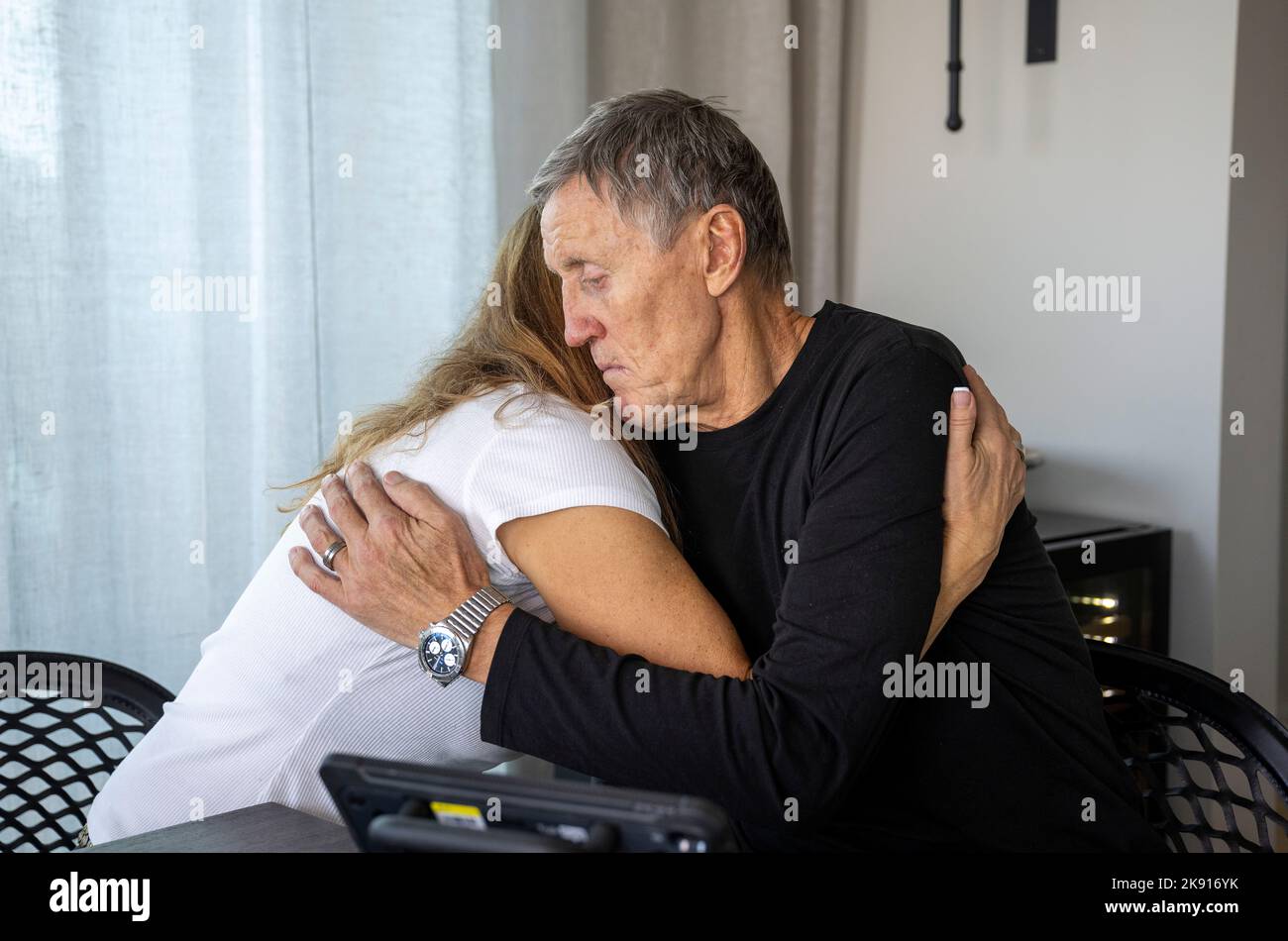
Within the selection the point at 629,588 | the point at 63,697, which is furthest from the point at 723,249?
the point at 63,697

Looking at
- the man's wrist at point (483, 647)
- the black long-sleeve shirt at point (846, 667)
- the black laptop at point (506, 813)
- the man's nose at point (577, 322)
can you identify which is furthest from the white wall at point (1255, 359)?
the black laptop at point (506, 813)

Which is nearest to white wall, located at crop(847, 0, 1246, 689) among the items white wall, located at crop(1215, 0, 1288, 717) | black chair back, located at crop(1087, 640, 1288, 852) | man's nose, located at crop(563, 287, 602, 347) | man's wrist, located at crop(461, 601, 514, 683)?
white wall, located at crop(1215, 0, 1288, 717)

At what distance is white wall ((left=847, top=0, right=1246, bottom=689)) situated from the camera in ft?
7.39

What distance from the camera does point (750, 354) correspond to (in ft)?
3.98

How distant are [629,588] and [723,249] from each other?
0.34 metres

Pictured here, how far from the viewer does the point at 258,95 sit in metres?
1.93

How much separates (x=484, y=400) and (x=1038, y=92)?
172cm

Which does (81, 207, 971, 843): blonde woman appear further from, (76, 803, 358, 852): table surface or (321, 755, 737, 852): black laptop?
(321, 755, 737, 852): black laptop

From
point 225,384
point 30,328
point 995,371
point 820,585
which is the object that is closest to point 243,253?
point 225,384

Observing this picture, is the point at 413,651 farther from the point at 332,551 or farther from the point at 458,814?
the point at 458,814

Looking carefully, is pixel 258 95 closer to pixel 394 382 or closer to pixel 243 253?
Result: pixel 243 253

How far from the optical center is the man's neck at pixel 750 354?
3.97 ft

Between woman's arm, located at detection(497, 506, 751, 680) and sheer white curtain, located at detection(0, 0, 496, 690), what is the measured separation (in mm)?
985

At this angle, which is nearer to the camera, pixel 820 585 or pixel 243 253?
pixel 820 585
